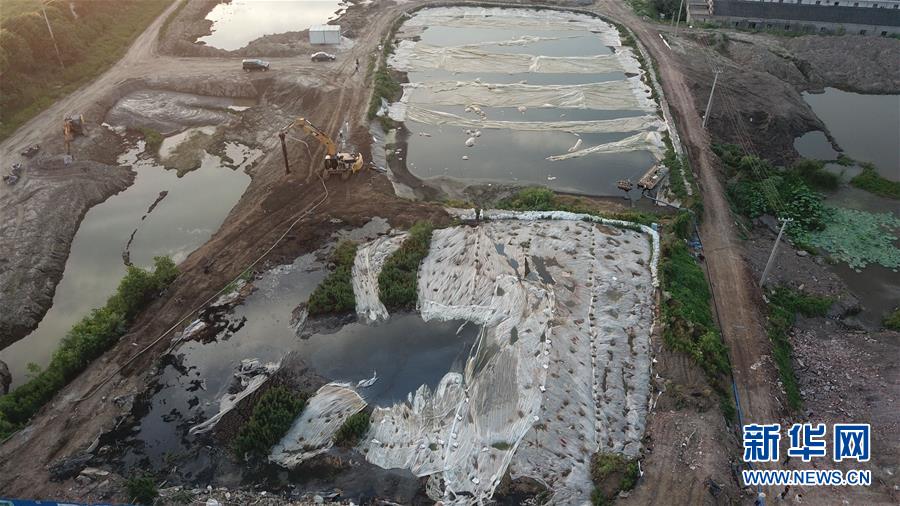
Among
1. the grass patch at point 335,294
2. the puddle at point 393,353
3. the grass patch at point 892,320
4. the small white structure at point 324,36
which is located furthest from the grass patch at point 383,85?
the grass patch at point 892,320

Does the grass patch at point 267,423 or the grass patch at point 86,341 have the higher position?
the grass patch at point 86,341

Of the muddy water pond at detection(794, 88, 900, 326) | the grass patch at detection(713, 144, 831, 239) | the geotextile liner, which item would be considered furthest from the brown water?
the muddy water pond at detection(794, 88, 900, 326)

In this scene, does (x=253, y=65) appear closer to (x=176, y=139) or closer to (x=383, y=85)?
(x=176, y=139)

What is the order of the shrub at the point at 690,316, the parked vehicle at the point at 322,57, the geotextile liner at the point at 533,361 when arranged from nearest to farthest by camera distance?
the geotextile liner at the point at 533,361 < the shrub at the point at 690,316 < the parked vehicle at the point at 322,57

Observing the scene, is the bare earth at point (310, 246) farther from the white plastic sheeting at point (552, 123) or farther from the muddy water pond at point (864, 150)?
the muddy water pond at point (864, 150)

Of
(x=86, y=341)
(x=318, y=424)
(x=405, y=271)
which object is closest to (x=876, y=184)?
(x=405, y=271)

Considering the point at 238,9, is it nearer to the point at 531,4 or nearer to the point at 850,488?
the point at 531,4

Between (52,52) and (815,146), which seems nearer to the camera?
(815,146)
